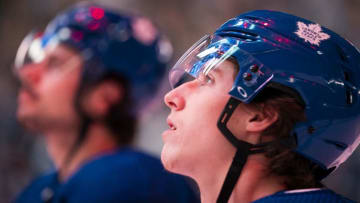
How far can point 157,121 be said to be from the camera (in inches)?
193

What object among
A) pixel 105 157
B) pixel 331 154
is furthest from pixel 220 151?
pixel 105 157

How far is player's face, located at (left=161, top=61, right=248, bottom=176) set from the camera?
5.38ft

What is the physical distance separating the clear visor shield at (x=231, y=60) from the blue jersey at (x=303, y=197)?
11.2 inches

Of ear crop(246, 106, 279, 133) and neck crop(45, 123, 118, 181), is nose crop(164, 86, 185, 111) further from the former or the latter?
neck crop(45, 123, 118, 181)

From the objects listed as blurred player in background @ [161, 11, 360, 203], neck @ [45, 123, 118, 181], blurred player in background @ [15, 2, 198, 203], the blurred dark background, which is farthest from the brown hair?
the blurred dark background

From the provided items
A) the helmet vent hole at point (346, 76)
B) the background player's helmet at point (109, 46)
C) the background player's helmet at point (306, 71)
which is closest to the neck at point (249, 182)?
the background player's helmet at point (306, 71)

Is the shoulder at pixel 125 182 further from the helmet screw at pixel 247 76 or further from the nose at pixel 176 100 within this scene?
the helmet screw at pixel 247 76

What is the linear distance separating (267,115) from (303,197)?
0.25 metres

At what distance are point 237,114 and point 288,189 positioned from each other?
0.26 m

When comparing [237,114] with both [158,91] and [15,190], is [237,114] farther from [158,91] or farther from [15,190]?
[15,190]

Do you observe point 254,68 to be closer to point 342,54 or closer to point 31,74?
point 342,54

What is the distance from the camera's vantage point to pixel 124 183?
8.91 feet

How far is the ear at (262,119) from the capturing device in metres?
1.65

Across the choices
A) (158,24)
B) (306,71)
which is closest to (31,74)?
(306,71)
